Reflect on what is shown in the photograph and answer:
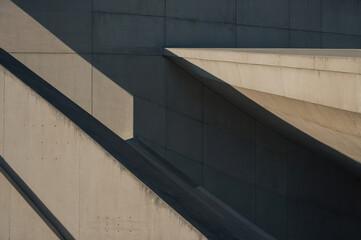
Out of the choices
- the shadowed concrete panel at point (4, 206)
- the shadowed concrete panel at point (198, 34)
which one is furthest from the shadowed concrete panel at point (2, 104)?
the shadowed concrete panel at point (198, 34)

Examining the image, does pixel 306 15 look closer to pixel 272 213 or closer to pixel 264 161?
pixel 264 161

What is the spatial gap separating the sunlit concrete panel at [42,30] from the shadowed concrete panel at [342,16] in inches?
319

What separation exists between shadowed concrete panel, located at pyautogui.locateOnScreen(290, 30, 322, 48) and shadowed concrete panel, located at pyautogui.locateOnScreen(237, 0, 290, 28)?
453mm

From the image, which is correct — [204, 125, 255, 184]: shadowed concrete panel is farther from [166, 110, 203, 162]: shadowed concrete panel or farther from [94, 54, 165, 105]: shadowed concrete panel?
[94, 54, 165, 105]: shadowed concrete panel

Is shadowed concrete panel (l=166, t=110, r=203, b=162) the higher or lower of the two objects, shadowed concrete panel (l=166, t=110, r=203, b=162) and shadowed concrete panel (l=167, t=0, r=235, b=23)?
the lower

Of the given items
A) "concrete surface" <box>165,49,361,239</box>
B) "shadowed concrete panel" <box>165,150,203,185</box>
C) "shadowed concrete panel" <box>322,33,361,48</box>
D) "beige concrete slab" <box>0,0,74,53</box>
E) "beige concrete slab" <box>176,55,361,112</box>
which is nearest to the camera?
"beige concrete slab" <box>176,55,361,112</box>

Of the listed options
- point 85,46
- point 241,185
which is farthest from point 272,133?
point 85,46

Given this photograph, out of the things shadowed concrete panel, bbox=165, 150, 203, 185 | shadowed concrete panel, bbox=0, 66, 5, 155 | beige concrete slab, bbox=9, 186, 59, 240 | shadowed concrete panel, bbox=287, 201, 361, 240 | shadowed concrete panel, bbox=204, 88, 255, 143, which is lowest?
shadowed concrete panel, bbox=287, 201, 361, 240

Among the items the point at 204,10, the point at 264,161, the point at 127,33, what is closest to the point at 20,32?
the point at 127,33

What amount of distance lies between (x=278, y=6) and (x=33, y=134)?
10.9m

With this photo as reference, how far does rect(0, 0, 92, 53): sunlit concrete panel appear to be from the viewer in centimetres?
1455

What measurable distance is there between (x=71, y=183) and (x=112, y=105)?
22.8 feet

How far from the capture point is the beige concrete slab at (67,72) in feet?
48.3

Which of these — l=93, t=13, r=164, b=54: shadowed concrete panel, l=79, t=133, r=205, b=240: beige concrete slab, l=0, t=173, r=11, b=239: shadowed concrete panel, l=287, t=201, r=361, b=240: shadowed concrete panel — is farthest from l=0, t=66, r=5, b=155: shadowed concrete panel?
l=287, t=201, r=361, b=240: shadowed concrete panel
